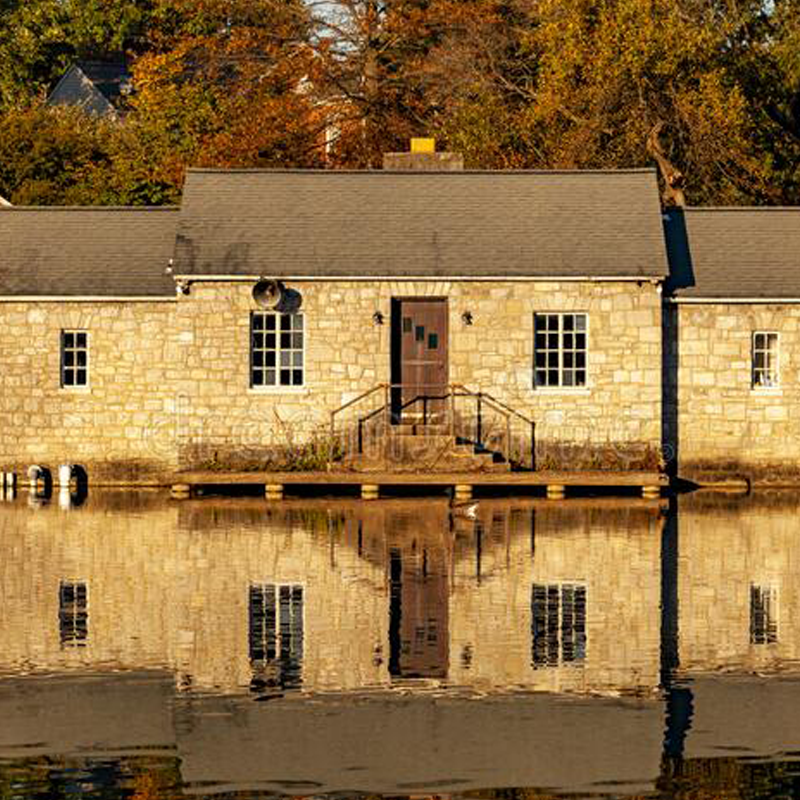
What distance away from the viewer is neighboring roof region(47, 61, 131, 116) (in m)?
82.9

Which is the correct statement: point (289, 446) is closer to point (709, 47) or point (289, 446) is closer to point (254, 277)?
point (254, 277)

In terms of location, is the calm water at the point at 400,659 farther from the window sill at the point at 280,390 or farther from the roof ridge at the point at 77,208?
the roof ridge at the point at 77,208

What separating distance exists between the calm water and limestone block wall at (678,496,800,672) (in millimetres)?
50

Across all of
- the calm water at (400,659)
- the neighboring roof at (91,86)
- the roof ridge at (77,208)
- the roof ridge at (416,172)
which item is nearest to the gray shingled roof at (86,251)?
the roof ridge at (77,208)

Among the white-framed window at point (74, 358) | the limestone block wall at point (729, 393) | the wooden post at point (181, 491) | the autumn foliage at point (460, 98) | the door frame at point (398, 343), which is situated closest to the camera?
the wooden post at point (181, 491)

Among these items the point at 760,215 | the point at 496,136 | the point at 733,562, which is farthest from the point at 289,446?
the point at 496,136

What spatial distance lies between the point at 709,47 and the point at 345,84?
10.9 meters

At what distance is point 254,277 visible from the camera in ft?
119

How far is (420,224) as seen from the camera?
3734 centimetres

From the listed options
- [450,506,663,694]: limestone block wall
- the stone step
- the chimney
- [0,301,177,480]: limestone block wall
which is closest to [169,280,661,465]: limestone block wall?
the stone step

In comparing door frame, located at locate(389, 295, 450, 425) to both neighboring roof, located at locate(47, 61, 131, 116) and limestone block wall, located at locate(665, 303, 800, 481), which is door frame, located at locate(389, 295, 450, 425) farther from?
neighboring roof, located at locate(47, 61, 131, 116)

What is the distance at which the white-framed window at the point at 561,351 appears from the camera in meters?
36.2

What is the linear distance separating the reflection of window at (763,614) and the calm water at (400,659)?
48 millimetres

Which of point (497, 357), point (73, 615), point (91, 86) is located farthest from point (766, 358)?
point (91, 86)
